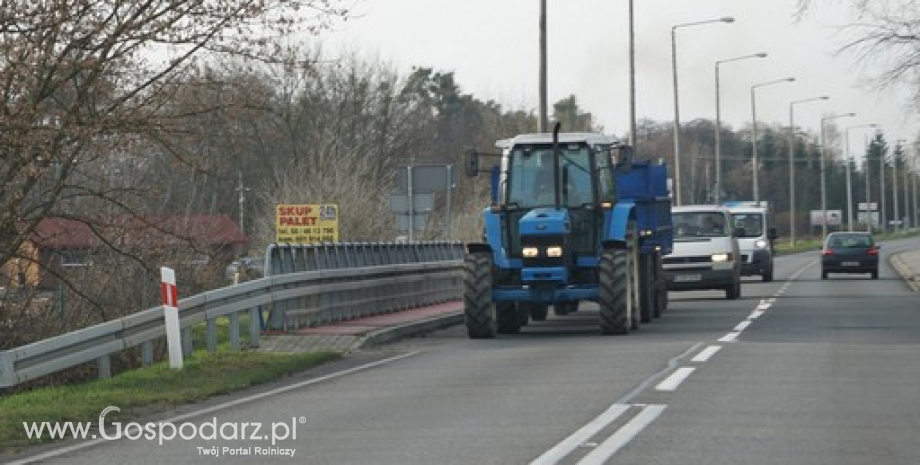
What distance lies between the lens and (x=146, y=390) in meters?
15.6

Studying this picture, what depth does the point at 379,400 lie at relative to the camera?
14328 millimetres

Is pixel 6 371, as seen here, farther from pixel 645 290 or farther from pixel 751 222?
pixel 751 222

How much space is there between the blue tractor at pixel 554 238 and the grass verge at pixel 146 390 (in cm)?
405

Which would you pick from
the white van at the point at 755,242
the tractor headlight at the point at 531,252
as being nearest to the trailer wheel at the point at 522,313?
the tractor headlight at the point at 531,252

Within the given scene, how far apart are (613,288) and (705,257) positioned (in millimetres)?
12834

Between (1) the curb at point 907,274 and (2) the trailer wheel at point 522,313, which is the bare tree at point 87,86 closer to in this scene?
(2) the trailer wheel at point 522,313

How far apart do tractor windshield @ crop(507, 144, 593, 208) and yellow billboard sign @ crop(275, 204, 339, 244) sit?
11.0 m

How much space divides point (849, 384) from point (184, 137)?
864 centimetres

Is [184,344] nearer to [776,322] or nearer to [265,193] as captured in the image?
[776,322]

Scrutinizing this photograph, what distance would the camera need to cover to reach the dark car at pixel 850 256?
52938 millimetres

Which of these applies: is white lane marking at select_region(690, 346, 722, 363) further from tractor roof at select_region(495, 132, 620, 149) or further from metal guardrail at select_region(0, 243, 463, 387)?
metal guardrail at select_region(0, 243, 463, 387)

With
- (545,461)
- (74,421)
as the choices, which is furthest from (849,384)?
(74,421)

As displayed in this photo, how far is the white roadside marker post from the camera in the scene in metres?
17.2

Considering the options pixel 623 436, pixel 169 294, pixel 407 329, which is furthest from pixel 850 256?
pixel 623 436
